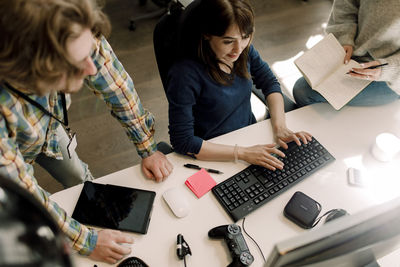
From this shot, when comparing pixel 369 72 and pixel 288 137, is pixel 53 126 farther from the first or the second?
pixel 369 72

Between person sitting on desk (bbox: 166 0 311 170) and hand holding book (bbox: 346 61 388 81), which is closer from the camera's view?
person sitting on desk (bbox: 166 0 311 170)

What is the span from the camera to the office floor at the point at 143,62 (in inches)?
79.0

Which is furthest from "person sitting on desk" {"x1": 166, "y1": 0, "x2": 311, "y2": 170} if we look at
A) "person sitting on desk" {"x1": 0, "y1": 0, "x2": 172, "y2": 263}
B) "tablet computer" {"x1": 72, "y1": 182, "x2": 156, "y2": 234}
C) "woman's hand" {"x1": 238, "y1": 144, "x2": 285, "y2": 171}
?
"tablet computer" {"x1": 72, "y1": 182, "x2": 156, "y2": 234}

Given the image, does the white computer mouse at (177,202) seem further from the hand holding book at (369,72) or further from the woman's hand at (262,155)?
the hand holding book at (369,72)

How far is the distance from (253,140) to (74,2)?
0.78 m

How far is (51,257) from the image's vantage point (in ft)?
0.76

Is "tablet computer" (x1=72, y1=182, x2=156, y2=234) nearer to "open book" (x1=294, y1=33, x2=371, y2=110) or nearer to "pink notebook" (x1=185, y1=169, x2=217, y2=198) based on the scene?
"pink notebook" (x1=185, y1=169, x2=217, y2=198)

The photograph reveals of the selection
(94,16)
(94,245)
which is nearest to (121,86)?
(94,16)

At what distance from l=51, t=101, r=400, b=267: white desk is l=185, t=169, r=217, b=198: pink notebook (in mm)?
17

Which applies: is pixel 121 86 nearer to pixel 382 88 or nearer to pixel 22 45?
pixel 22 45

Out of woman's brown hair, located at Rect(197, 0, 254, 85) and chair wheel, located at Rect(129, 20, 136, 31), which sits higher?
woman's brown hair, located at Rect(197, 0, 254, 85)

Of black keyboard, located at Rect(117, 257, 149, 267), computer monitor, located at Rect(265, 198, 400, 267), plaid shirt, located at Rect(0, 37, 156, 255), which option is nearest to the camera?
computer monitor, located at Rect(265, 198, 400, 267)

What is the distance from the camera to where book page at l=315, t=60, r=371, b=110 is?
4.00 feet

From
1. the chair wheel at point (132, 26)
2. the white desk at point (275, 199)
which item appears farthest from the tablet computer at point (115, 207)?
the chair wheel at point (132, 26)
